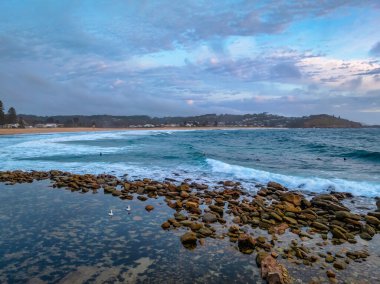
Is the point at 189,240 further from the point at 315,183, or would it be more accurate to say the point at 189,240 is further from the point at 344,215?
the point at 315,183

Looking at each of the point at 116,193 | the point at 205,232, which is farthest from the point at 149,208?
the point at 205,232

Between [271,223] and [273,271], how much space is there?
358 cm

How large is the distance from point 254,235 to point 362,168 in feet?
60.1

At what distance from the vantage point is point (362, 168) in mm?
23422

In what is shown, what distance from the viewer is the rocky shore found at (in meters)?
7.52

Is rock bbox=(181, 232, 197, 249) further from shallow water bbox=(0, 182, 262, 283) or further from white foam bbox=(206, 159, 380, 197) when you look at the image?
white foam bbox=(206, 159, 380, 197)

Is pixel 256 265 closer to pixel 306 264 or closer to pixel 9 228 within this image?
pixel 306 264

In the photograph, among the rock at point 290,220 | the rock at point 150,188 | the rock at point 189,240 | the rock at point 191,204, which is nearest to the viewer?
the rock at point 189,240

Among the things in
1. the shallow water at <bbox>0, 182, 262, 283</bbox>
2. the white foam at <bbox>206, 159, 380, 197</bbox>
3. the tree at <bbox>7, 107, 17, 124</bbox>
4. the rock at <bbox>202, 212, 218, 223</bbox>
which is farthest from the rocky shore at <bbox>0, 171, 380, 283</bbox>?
the tree at <bbox>7, 107, 17, 124</bbox>

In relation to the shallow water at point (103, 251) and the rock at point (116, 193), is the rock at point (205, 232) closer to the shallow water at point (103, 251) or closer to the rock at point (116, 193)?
the shallow water at point (103, 251)

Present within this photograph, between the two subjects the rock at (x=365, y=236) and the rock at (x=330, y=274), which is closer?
the rock at (x=330, y=274)

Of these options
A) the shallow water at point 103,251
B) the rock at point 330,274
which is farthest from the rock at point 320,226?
the shallow water at point 103,251

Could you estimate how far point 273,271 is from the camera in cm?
657

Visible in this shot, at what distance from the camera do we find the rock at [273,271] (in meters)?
6.34
